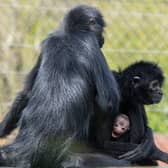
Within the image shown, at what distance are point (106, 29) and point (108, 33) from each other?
0.36 metres

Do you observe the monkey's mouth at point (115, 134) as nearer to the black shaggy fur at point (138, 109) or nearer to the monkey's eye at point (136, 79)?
the black shaggy fur at point (138, 109)

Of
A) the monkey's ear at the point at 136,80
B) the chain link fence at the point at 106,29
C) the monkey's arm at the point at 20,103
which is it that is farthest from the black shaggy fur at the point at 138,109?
the chain link fence at the point at 106,29

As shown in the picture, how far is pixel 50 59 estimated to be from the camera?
689 centimetres

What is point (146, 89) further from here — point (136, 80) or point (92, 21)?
point (92, 21)

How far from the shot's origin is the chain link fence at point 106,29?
1206 cm

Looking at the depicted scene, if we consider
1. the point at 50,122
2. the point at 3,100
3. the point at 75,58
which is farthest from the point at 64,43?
the point at 3,100

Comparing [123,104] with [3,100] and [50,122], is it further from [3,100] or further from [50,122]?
[3,100]

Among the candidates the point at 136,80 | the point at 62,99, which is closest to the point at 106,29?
the point at 136,80

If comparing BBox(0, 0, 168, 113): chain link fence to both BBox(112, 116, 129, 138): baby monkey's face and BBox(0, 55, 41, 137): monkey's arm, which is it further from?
BBox(112, 116, 129, 138): baby monkey's face

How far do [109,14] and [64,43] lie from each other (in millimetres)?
5313

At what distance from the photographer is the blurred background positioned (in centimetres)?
1206

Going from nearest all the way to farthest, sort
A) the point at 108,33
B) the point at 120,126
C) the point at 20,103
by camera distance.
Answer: the point at 120,126 < the point at 20,103 < the point at 108,33

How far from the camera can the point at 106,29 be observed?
40.3ft

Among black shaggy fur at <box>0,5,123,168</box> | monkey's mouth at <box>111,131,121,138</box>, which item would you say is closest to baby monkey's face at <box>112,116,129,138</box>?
monkey's mouth at <box>111,131,121,138</box>
